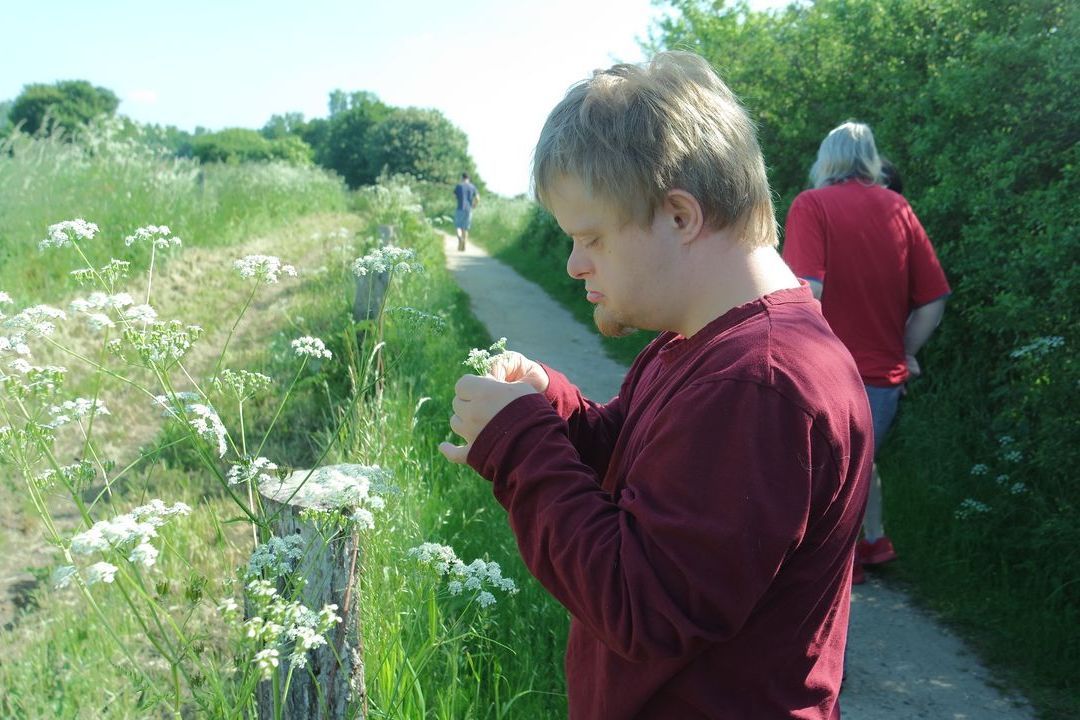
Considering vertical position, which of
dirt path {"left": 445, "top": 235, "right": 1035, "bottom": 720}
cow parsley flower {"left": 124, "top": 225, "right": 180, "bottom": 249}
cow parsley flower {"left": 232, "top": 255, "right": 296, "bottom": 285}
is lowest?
dirt path {"left": 445, "top": 235, "right": 1035, "bottom": 720}

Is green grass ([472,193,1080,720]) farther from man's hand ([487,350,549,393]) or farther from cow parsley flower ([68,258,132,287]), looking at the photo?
cow parsley flower ([68,258,132,287])

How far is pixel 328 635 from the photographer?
2.24 meters

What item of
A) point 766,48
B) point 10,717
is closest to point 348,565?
point 10,717

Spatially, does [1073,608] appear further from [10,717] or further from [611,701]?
[10,717]

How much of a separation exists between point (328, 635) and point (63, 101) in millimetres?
74921

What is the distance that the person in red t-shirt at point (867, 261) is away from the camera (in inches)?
152

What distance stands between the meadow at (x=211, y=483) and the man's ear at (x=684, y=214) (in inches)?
31.9

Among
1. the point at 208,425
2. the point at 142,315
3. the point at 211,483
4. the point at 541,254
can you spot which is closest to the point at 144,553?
the point at 208,425

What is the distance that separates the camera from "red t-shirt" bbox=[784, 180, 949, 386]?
385 cm

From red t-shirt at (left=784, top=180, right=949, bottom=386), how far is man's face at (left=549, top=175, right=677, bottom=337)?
2644 mm

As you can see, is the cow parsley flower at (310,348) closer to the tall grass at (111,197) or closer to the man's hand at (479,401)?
the man's hand at (479,401)

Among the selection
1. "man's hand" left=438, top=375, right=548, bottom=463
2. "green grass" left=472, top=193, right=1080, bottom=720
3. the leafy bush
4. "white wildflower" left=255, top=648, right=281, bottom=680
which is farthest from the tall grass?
"man's hand" left=438, top=375, right=548, bottom=463

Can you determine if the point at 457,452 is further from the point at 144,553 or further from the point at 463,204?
the point at 463,204

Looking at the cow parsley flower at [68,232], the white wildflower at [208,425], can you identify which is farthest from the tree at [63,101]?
the white wildflower at [208,425]
